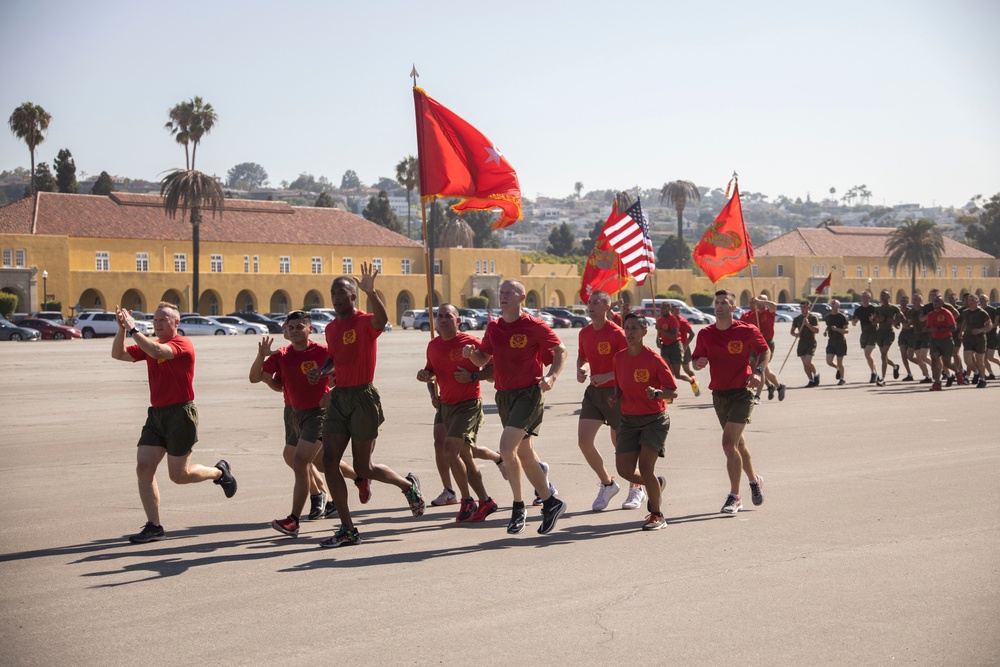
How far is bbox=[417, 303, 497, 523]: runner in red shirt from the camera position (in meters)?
8.79

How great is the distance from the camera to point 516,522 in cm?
836

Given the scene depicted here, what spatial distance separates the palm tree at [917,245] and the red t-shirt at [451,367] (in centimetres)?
10504

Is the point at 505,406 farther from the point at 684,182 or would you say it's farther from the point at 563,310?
the point at 684,182

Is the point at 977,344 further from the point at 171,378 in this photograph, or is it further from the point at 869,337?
the point at 171,378

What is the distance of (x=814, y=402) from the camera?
18875 mm

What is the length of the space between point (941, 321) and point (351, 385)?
1633 centimetres

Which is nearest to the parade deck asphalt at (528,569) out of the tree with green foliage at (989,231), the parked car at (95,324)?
the parked car at (95,324)

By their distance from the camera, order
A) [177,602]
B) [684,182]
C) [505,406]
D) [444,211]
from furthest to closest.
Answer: [444,211]
[684,182]
[505,406]
[177,602]

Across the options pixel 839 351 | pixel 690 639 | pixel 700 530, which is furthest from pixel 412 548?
pixel 839 351

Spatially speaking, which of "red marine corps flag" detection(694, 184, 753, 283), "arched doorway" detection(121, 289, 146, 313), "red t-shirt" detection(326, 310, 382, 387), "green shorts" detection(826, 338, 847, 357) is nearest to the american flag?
"red marine corps flag" detection(694, 184, 753, 283)

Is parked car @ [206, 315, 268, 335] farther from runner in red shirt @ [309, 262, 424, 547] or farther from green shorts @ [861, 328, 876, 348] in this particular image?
runner in red shirt @ [309, 262, 424, 547]

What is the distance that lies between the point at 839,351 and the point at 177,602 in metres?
18.6

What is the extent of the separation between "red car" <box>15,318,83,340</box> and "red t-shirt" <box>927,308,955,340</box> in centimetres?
4481

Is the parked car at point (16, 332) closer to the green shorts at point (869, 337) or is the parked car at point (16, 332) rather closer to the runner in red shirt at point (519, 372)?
the green shorts at point (869, 337)
